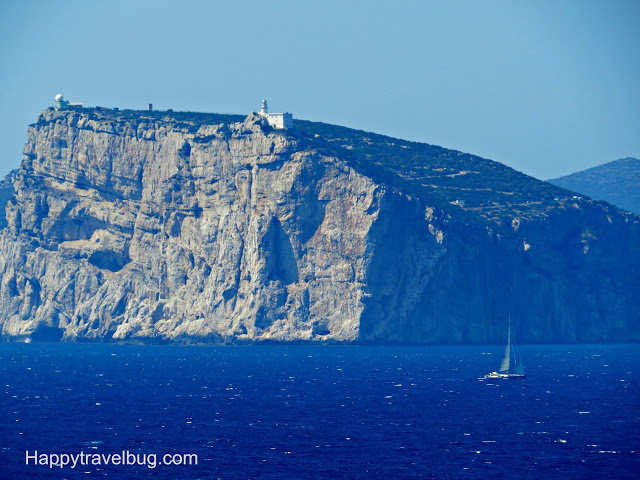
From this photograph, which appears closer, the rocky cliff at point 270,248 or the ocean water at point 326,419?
the ocean water at point 326,419

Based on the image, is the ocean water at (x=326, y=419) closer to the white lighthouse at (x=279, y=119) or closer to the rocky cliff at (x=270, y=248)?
the rocky cliff at (x=270, y=248)

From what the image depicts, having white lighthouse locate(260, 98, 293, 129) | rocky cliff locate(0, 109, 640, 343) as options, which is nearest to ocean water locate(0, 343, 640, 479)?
rocky cliff locate(0, 109, 640, 343)

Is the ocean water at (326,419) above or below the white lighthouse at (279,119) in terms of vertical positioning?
below

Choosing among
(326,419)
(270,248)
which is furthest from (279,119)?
(326,419)

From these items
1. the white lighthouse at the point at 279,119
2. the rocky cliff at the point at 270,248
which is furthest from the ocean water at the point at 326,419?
the white lighthouse at the point at 279,119

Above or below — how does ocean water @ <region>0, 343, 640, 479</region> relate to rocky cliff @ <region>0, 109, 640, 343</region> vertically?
below

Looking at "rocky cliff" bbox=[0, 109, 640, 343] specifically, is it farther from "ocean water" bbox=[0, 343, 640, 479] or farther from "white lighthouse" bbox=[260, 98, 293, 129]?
"ocean water" bbox=[0, 343, 640, 479]

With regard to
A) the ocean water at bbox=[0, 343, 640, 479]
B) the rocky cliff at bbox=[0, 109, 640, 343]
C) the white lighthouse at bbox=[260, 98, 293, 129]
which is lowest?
the ocean water at bbox=[0, 343, 640, 479]

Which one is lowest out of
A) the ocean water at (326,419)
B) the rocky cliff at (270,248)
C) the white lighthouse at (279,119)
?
the ocean water at (326,419)

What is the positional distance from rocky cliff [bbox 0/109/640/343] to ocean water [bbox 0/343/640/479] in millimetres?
25940

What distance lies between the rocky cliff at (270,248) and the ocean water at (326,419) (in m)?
25.9

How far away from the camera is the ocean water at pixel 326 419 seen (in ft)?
197

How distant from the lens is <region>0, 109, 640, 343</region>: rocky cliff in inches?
6137

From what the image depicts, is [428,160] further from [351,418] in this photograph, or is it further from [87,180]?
[351,418]
